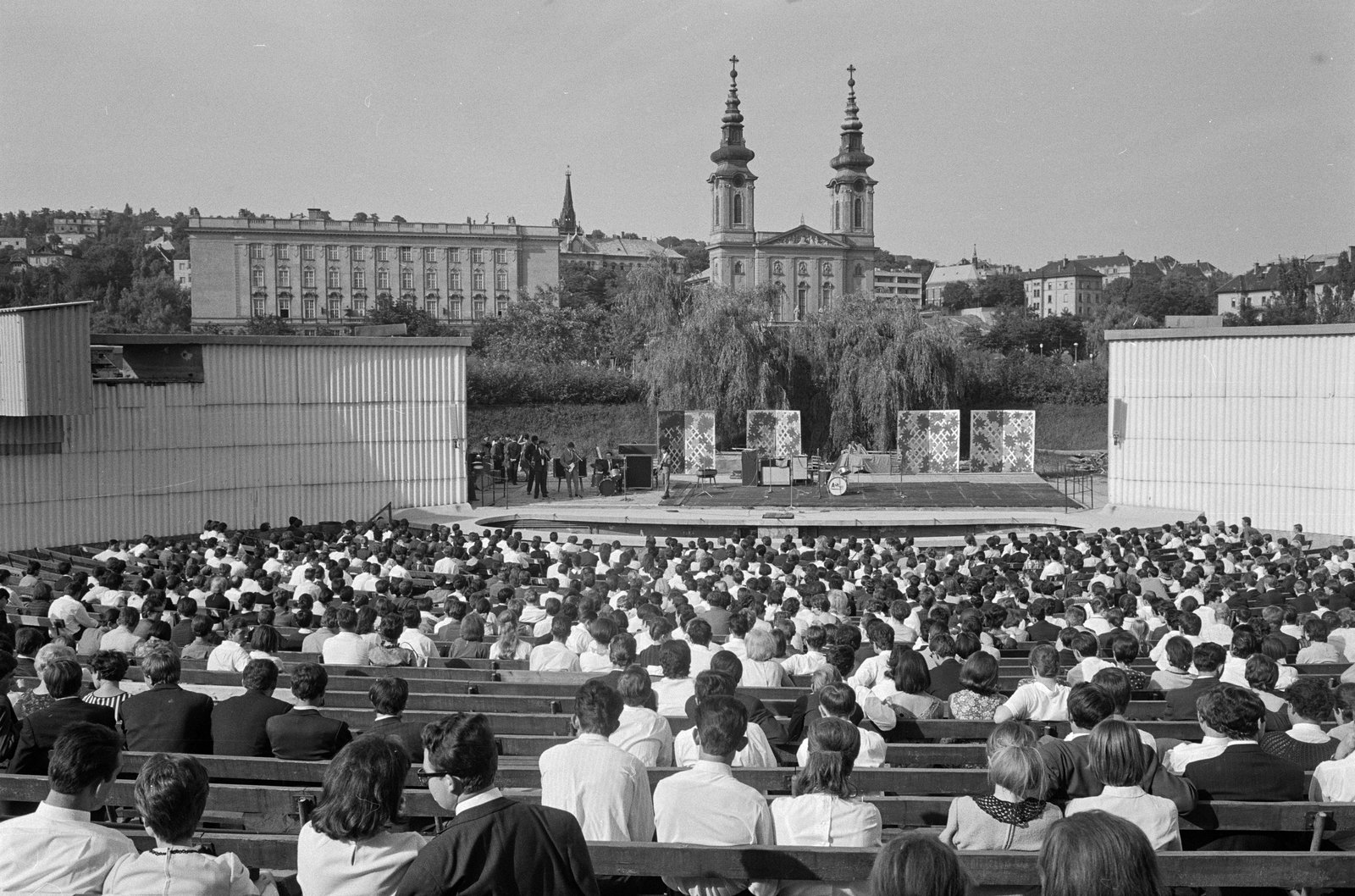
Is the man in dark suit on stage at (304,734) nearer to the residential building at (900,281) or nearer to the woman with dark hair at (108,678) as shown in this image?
the woman with dark hair at (108,678)

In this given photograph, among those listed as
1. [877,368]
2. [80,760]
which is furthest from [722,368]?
[80,760]

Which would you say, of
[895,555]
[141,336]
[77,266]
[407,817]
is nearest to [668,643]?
[407,817]

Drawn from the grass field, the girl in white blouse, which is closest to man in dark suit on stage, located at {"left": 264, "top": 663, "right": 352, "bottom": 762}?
the girl in white blouse

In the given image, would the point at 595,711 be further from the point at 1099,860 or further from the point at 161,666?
the point at 161,666

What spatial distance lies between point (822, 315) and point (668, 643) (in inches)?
1255

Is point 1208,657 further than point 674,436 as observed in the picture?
No

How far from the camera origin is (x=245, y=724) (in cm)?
563

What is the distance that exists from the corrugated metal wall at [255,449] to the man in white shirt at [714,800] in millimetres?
19408

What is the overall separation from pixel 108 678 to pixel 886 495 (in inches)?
899

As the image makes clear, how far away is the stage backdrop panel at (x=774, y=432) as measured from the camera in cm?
3450

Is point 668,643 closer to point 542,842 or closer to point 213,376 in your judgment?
point 542,842

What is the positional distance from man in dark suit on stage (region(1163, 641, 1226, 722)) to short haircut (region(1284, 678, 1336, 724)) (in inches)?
27.8

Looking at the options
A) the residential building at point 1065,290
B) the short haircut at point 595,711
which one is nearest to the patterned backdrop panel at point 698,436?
the short haircut at point 595,711

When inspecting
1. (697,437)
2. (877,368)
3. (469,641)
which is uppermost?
(877,368)
